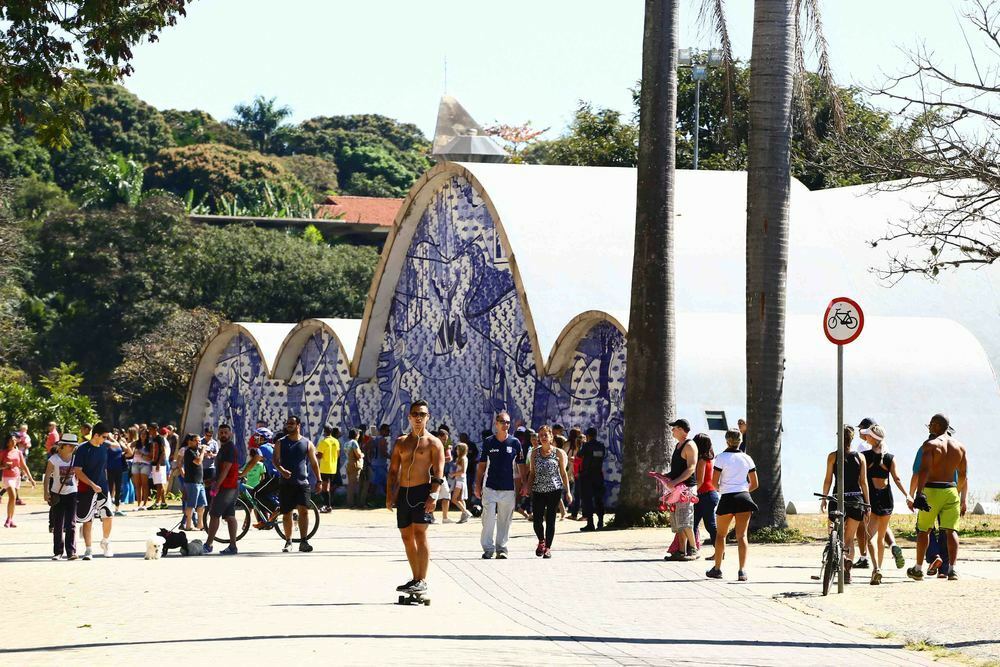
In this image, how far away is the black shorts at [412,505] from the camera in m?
13.5

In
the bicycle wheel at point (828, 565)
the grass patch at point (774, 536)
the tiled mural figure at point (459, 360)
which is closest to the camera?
the bicycle wheel at point (828, 565)

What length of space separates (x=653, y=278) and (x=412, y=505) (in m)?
9.50

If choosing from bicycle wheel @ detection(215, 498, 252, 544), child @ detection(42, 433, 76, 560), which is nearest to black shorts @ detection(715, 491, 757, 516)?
bicycle wheel @ detection(215, 498, 252, 544)

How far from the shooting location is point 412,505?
13.5 metres

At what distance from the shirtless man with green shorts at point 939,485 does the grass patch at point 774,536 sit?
4.86m

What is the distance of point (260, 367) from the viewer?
4069 centimetres

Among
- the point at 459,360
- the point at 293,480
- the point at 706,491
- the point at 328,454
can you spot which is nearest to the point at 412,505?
the point at 706,491

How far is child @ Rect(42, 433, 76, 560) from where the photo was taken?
18.6 meters

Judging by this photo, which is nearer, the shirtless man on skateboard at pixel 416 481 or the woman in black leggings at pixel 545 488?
the shirtless man on skateboard at pixel 416 481

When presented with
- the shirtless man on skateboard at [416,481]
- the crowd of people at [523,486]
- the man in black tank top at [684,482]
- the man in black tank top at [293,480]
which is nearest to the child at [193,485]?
the crowd of people at [523,486]

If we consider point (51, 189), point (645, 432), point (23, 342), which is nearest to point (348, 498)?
point (645, 432)

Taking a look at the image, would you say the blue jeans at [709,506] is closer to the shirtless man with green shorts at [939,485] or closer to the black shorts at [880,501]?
the black shorts at [880,501]

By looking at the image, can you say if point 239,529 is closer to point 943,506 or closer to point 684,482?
point 684,482

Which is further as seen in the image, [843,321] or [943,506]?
[943,506]
